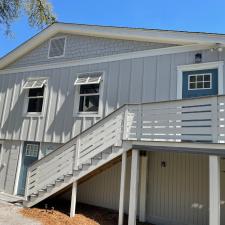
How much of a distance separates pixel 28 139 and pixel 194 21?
742 centimetres

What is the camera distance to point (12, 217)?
6633mm

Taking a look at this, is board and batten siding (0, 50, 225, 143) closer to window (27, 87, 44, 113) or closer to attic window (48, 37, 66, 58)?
window (27, 87, 44, 113)

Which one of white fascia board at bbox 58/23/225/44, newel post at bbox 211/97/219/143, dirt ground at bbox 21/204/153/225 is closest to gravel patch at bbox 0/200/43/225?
dirt ground at bbox 21/204/153/225

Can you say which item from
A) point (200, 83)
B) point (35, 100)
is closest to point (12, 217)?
point (35, 100)

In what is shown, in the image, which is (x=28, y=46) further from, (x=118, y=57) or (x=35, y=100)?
(x=118, y=57)

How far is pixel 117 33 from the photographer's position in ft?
28.6

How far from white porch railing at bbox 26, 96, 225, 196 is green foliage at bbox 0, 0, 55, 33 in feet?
15.6

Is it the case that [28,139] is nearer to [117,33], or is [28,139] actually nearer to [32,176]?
[32,176]

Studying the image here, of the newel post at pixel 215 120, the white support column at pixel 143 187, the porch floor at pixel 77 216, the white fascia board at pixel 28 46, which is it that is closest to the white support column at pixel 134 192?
the porch floor at pixel 77 216

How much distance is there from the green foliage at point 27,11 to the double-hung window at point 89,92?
8.25 ft

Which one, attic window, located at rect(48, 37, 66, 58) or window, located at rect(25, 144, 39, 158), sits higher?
attic window, located at rect(48, 37, 66, 58)

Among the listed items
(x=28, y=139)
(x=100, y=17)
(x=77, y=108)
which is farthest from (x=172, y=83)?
(x=28, y=139)

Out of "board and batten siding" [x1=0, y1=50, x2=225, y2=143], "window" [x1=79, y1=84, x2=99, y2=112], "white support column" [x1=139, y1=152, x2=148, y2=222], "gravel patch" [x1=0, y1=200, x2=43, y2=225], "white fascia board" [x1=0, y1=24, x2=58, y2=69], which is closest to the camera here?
"gravel patch" [x1=0, y1=200, x2=43, y2=225]

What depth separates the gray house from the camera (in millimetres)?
6117
